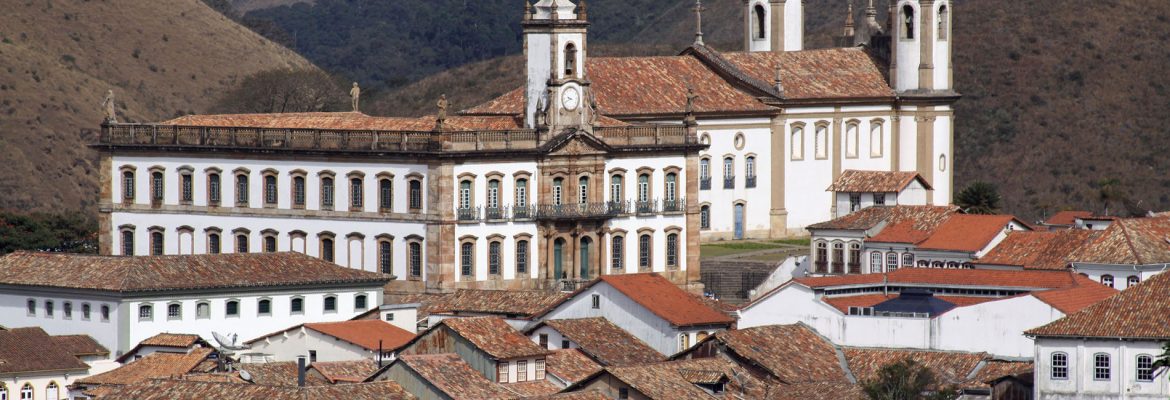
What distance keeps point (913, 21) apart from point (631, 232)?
22.0 metres

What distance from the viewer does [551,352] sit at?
70562 millimetres

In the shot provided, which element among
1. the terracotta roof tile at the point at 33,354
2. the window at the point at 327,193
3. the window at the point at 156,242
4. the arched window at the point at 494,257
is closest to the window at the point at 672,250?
the arched window at the point at 494,257

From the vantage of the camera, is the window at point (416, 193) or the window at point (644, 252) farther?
the window at point (644, 252)

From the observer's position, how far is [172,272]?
264 feet

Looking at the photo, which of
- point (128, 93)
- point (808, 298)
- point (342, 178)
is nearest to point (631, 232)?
point (342, 178)

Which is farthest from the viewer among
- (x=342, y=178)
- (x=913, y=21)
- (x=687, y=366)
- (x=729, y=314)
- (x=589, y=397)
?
(x=913, y=21)

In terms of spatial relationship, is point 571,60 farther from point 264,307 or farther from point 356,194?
point 264,307

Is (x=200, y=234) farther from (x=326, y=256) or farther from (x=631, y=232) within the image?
(x=631, y=232)

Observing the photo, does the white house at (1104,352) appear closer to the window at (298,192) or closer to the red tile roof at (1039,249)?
the red tile roof at (1039,249)

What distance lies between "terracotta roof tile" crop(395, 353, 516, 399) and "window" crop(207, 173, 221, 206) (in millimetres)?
23648

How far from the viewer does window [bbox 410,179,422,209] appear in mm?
86125

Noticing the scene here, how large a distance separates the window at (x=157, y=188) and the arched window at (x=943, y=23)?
2978 cm

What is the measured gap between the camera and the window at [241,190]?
294 feet

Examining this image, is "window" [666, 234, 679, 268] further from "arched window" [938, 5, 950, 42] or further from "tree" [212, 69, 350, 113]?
"tree" [212, 69, 350, 113]
